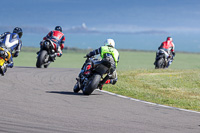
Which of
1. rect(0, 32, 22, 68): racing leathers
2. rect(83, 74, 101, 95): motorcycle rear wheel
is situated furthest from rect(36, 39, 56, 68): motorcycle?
rect(83, 74, 101, 95): motorcycle rear wheel

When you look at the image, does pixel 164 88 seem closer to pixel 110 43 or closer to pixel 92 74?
pixel 110 43

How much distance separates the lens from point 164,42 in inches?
1028

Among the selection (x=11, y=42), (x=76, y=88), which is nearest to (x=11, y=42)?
→ (x=11, y=42)

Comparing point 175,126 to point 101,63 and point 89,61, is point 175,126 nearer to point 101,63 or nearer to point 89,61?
point 101,63

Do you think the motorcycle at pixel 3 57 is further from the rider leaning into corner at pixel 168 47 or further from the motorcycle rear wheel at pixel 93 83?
the rider leaning into corner at pixel 168 47

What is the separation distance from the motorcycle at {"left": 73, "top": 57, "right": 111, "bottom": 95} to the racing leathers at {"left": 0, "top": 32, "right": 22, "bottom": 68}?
14.5 feet

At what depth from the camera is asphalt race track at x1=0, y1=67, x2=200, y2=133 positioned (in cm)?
735

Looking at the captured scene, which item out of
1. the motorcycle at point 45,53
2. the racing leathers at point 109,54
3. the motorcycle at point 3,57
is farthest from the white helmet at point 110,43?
the motorcycle at point 45,53

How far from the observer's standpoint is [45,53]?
72.6 feet

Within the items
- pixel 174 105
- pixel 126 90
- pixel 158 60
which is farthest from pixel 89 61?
pixel 158 60

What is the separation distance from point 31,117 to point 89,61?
5.05 metres

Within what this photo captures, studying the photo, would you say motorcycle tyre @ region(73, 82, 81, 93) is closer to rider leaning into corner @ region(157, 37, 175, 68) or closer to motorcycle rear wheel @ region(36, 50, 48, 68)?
motorcycle rear wheel @ region(36, 50, 48, 68)

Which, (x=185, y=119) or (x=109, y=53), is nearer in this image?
(x=185, y=119)

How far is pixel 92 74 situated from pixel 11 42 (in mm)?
5255
